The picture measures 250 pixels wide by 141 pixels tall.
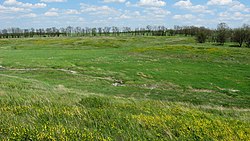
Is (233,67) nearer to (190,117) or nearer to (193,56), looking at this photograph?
(193,56)

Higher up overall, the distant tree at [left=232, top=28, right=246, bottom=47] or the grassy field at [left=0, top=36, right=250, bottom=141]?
the distant tree at [left=232, top=28, right=246, bottom=47]

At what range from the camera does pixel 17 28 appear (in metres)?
197

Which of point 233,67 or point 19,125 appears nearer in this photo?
point 19,125

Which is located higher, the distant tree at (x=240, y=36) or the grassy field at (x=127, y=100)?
the distant tree at (x=240, y=36)

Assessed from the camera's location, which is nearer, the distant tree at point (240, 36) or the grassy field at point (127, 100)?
the grassy field at point (127, 100)

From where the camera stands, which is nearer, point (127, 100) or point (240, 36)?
point (127, 100)

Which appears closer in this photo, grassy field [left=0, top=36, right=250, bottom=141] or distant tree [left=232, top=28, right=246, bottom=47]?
grassy field [left=0, top=36, right=250, bottom=141]

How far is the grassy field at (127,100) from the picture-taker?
529 cm

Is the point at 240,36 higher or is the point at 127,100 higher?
the point at 240,36

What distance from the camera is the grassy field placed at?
5.29m

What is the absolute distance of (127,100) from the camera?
12734 millimetres

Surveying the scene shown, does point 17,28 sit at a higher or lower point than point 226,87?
higher

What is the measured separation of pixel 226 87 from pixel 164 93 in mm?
8106

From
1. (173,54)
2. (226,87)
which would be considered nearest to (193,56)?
(173,54)
